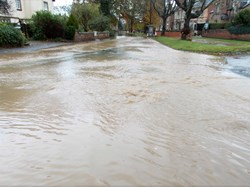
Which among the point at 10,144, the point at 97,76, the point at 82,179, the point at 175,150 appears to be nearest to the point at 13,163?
the point at 10,144

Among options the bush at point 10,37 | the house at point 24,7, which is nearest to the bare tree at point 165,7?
the house at point 24,7

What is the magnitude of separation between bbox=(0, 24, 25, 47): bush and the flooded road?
11.2m

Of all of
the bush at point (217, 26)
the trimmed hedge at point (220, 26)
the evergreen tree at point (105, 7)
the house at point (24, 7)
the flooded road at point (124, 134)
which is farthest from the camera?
the evergreen tree at point (105, 7)

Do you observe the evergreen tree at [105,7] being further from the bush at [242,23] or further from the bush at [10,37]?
the bush at [10,37]

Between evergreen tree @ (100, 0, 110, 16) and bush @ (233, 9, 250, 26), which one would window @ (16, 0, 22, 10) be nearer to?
evergreen tree @ (100, 0, 110, 16)

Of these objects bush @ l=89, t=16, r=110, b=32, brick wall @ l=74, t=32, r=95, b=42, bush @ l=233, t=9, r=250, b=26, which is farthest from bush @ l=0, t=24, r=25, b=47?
bush @ l=233, t=9, r=250, b=26

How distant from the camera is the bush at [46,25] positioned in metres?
22.7

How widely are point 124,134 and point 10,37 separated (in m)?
15.7

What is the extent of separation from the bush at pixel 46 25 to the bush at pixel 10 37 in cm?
607

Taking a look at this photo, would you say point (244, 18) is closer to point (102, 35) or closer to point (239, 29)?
point (239, 29)

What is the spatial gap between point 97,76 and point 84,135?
14.2ft

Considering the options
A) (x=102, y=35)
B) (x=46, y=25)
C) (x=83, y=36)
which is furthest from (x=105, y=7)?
(x=46, y=25)

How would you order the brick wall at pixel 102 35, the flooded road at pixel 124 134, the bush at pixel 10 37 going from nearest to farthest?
1. the flooded road at pixel 124 134
2. the bush at pixel 10 37
3. the brick wall at pixel 102 35

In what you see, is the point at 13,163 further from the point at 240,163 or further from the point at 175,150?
the point at 240,163
